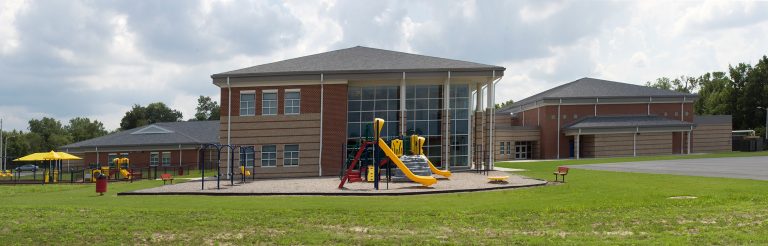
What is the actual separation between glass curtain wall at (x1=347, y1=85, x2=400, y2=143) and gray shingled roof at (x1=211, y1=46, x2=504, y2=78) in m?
1.73

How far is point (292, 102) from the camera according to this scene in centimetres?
3778

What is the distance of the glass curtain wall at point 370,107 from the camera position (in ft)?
129

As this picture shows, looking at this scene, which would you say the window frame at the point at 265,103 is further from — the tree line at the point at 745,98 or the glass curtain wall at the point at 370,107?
the tree line at the point at 745,98

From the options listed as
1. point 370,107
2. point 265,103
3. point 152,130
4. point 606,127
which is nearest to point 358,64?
point 370,107

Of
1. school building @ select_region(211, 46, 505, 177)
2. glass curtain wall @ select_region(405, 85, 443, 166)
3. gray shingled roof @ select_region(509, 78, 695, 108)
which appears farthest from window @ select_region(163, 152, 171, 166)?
gray shingled roof @ select_region(509, 78, 695, 108)

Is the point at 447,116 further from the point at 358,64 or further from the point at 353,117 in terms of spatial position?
the point at 358,64

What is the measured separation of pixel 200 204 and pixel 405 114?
19707mm

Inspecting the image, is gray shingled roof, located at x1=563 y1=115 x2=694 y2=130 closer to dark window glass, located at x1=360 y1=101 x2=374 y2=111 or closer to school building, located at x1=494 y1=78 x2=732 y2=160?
school building, located at x1=494 y1=78 x2=732 y2=160

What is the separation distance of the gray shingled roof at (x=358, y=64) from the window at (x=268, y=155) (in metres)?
4.47

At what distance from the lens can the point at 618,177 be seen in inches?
1133

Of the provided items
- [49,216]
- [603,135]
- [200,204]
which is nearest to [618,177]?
[200,204]

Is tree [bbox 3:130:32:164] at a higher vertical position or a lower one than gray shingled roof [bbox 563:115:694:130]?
lower

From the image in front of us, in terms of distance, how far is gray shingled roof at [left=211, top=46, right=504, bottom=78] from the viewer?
122 ft

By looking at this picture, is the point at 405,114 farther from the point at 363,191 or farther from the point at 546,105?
the point at 546,105
